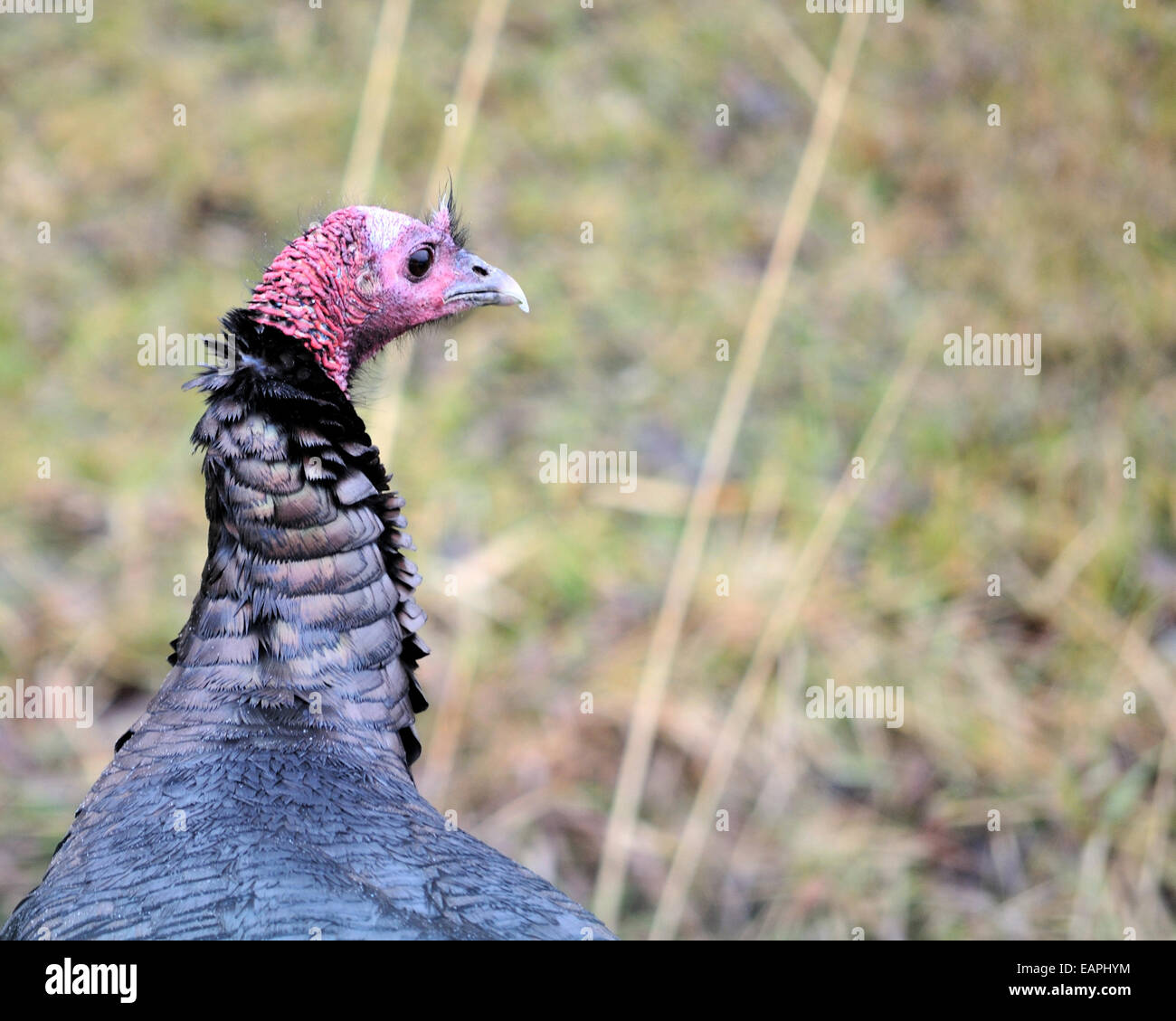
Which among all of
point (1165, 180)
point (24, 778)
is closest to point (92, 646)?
point (24, 778)

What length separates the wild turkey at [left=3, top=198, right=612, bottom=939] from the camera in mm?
1972

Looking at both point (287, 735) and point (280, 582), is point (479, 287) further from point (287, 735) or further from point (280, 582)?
point (287, 735)

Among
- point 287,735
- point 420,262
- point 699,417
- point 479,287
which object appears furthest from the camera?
point 699,417

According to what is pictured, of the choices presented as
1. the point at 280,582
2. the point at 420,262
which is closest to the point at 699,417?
the point at 420,262

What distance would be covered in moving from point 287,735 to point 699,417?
334 centimetres

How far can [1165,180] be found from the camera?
6.03 m

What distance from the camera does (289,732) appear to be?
7.24ft

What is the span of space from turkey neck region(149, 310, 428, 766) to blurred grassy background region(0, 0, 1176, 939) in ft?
1.95

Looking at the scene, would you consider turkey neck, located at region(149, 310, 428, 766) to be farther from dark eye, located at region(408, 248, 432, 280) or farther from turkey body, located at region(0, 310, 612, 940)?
dark eye, located at region(408, 248, 432, 280)

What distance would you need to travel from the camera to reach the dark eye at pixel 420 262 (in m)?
2.72

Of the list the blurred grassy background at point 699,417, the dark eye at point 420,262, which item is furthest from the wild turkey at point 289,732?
the blurred grassy background at point 699,417

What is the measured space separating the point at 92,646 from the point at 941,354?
3475 mm

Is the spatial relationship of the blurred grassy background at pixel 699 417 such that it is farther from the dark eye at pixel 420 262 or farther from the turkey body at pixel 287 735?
the turkey body at pixel 287 735
